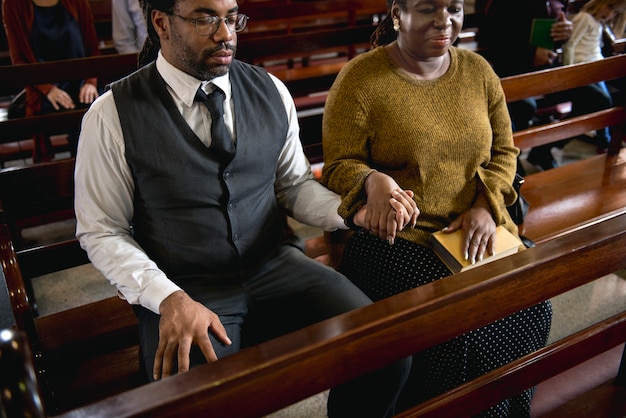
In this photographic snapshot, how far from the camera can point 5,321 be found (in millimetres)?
1132

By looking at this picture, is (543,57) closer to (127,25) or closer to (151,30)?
(151,30)

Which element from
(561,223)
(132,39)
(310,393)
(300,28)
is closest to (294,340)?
(310,393)

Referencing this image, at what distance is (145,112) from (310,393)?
80 cm

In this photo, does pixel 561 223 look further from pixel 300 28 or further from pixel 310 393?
pixel 300 28

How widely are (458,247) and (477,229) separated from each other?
0.08m

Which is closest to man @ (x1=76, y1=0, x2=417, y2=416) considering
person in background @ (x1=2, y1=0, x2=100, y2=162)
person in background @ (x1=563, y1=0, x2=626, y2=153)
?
person in background @ (x1=2, y1=0, x2=100, y2=162)

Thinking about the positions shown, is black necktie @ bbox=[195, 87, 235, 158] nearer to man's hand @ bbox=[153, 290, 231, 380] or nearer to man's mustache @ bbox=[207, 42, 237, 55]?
man's mustache @ bbox=[207, 42, 237, 55]

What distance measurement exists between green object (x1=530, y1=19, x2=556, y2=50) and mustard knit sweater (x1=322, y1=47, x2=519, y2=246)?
1.51 metres

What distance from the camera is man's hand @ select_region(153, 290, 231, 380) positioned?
1183 mm

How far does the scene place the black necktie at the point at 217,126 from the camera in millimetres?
1405

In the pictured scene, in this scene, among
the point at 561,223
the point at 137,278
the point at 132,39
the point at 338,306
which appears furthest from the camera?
the point at 132,39

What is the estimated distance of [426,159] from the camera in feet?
5.43

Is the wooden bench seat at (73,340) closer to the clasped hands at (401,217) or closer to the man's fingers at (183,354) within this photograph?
the man's fingers at (183,354)

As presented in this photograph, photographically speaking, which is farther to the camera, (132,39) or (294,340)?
(132,39)
